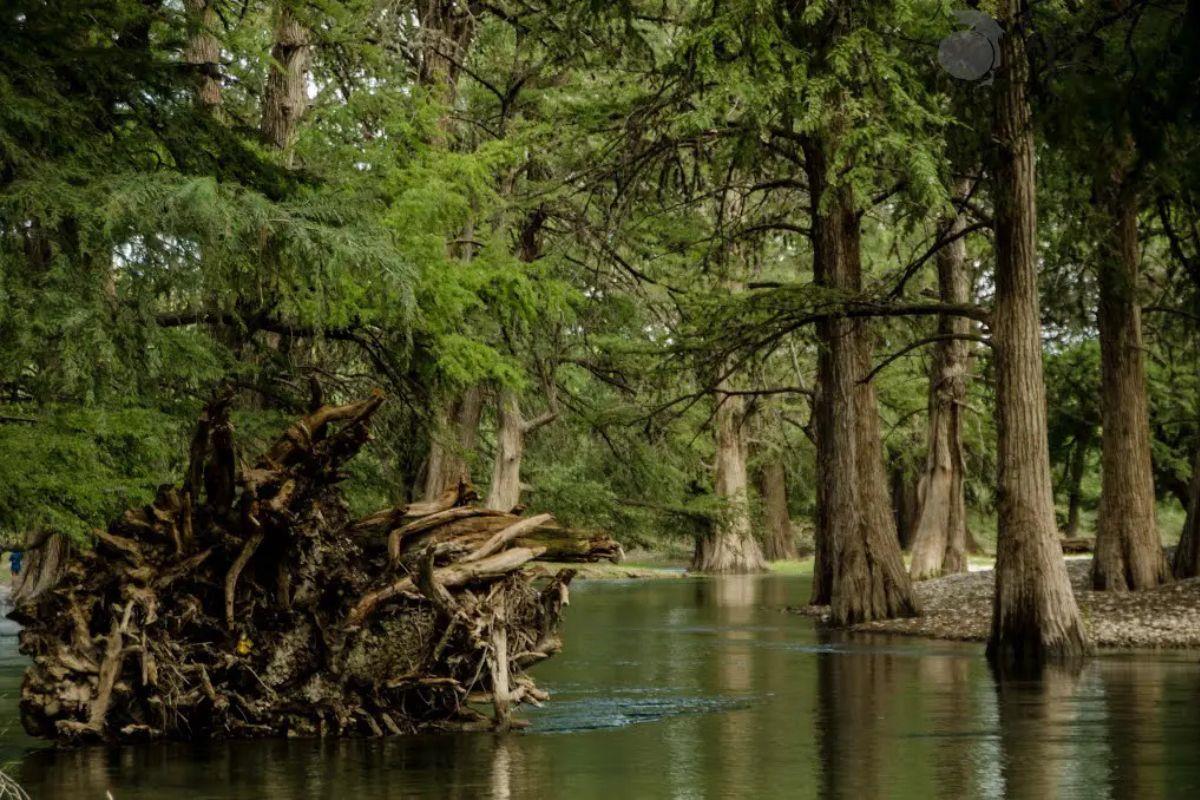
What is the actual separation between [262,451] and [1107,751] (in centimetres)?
1190

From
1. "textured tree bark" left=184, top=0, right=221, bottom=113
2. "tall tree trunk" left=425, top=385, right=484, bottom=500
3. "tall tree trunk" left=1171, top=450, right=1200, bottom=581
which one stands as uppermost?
"textured tree bark" left=184, top=0, right=221, bottom=113

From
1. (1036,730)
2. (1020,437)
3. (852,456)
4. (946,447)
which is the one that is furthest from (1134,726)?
(946,447)

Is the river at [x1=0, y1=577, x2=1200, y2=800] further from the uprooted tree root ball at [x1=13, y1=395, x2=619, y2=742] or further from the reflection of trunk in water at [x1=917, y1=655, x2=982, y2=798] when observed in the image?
the uprooted tree root ball at [x1=13, y1=395, x2=619, y2=742]

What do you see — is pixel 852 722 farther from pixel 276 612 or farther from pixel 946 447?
pixel 946 447

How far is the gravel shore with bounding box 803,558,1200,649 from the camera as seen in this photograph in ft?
72.6

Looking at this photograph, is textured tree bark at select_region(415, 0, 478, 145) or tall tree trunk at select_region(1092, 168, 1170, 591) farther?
textured tree bark at select_region(415, 0, 478, 145)

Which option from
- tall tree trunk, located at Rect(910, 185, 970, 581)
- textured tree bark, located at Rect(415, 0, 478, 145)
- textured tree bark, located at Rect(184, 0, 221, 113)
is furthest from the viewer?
tall tree trunk, located at Rect(910, 185, 970, 581)

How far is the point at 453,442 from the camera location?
2409 centimetres

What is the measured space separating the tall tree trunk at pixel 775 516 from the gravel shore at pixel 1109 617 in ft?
105

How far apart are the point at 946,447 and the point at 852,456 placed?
947 cm

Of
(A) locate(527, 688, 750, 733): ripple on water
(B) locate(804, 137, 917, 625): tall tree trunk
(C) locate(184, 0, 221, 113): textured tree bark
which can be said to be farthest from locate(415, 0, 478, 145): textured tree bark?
(A) locate(527, 688, 750, 733): ripple on water

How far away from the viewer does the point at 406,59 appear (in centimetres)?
3097

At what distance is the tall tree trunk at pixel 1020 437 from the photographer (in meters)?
20.2

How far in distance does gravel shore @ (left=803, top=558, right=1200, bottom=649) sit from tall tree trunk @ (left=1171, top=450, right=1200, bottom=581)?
2.48 ft
